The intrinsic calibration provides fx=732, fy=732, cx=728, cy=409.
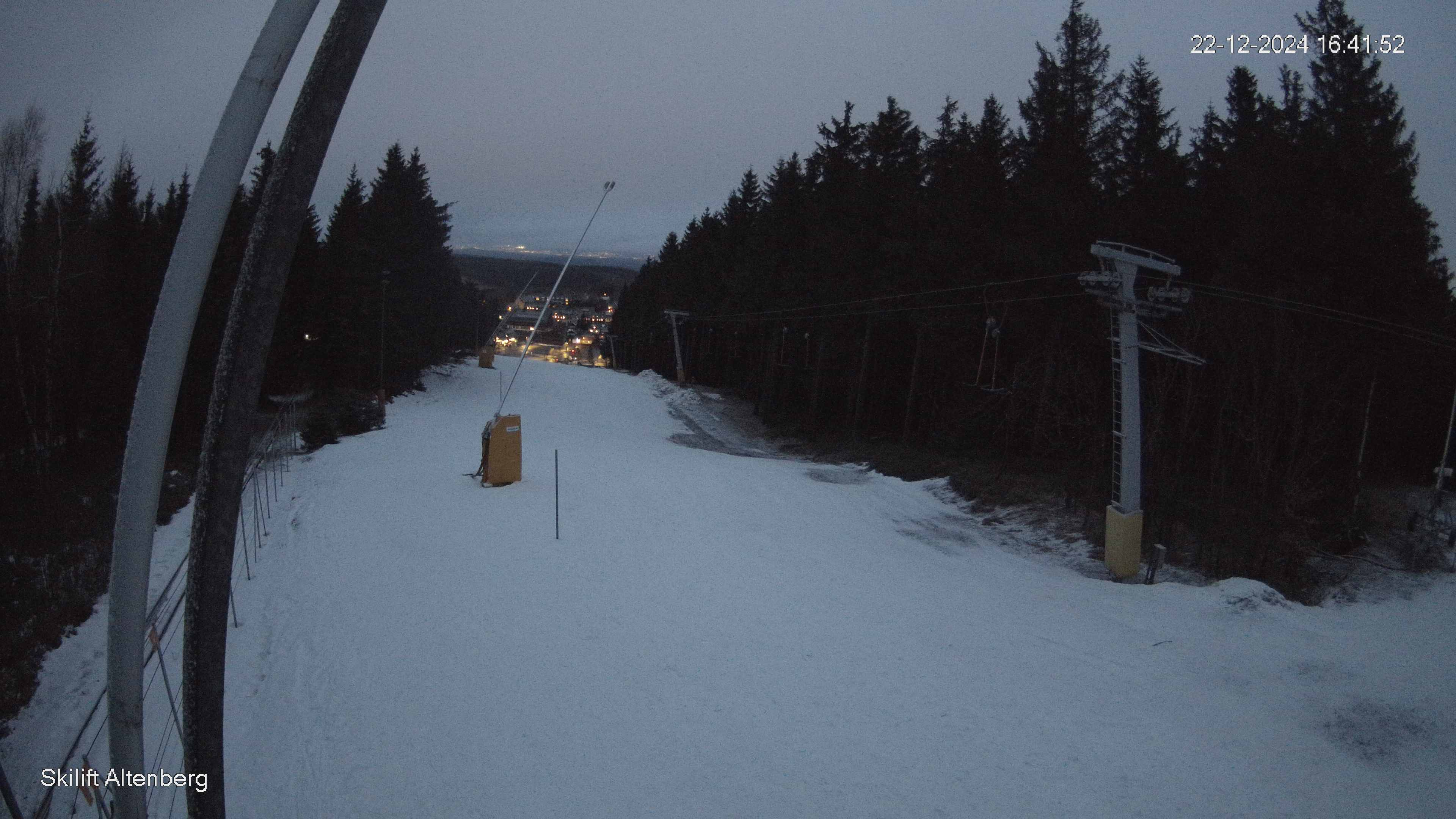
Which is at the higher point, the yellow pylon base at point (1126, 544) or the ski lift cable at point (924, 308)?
the ski lift cable at point (924, 308)

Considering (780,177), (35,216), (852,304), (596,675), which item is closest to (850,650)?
(596,675)

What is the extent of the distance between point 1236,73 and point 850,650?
30.0 meters

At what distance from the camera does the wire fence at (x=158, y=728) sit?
4.62m

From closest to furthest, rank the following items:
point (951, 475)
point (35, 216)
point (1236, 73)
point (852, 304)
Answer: point (951, 475) < point (35, 216) < point (1236, 73) < point (852, 304)

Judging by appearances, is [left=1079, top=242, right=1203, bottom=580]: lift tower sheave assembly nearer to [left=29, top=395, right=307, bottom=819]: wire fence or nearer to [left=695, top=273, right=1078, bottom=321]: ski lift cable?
[left=695, top=273, right=1078, bottom=321]: ski lift cable

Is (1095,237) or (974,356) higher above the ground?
(1095,237)

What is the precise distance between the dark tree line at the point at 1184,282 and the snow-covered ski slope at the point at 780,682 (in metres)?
5.53

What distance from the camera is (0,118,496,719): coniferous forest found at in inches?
643

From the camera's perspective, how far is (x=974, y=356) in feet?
91.7

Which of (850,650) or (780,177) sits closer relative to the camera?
(850,650)

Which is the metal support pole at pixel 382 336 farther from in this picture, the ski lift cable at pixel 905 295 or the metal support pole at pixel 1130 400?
the metal support pole at pixel 1130 400

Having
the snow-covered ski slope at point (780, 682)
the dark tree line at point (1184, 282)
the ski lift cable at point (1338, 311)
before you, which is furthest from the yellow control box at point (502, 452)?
the ski lift cable at point (1338, 311)

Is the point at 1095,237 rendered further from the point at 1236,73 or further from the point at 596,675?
the point at 596,675

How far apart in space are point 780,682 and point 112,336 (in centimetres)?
3389
